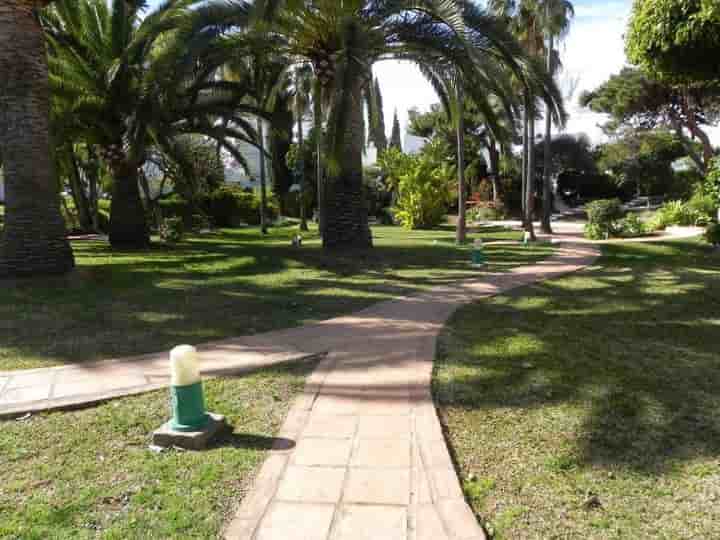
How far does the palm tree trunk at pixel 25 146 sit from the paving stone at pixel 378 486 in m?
8.42

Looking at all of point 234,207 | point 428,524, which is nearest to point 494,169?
point 234,207

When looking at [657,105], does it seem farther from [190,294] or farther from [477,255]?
[190,294]

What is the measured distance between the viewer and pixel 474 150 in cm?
3991

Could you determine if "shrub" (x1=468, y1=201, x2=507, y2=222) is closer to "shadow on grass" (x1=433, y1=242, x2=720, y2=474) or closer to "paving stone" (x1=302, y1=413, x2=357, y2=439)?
"shadow on grass" (x1=433, y1=242, x2=720, y2=474)

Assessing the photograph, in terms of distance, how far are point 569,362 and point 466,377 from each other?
39.5 inches

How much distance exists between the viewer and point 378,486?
3020mm

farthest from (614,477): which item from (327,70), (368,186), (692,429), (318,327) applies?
(368,186)

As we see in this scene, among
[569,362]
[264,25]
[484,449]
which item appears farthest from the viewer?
[264,25]

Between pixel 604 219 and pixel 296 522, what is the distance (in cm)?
1781

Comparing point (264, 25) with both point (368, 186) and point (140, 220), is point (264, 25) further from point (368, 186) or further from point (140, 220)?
point (368, 186)

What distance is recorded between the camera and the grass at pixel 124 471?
273 cm

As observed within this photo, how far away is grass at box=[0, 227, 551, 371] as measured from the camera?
6.01m

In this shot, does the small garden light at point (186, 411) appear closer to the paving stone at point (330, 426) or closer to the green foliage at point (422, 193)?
the paving stone at point (330, 426)

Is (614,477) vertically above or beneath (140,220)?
beneath
